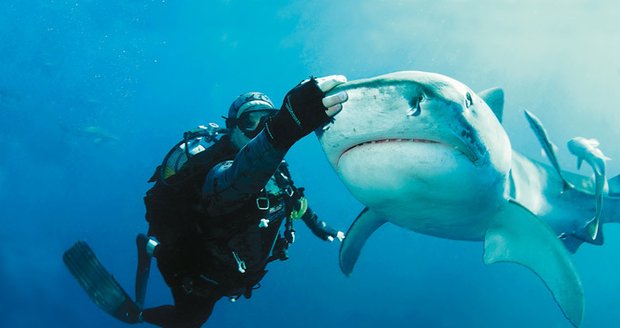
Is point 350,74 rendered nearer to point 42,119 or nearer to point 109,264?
point 109,264

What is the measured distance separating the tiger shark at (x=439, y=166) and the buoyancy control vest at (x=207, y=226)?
4.04 ft

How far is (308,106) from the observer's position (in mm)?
1894

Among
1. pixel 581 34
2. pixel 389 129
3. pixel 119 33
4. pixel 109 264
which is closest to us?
pixel 389 129

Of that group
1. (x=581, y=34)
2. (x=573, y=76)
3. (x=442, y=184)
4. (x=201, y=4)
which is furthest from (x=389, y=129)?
(x=573, y=76)

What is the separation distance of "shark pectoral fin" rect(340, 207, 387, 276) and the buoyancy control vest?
754 mm

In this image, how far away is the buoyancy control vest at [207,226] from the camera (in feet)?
Result: 12.2

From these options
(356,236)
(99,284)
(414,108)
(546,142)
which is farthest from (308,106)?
(99,284)

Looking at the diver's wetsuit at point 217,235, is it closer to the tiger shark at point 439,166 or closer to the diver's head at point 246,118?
the diver's head at point 246,118

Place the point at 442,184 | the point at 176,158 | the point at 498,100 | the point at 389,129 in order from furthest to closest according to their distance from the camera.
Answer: the point at 498,100 < the point at 176,158 < the point at 442,184 < the point at 389,129

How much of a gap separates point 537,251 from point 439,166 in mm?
1730

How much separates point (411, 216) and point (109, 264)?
46834 millimetres

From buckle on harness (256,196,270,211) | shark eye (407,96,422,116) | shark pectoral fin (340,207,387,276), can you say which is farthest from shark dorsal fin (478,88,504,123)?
shark eye (407,96,422,116)

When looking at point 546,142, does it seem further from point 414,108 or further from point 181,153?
point 181,153

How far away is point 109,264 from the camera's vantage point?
42156mm
